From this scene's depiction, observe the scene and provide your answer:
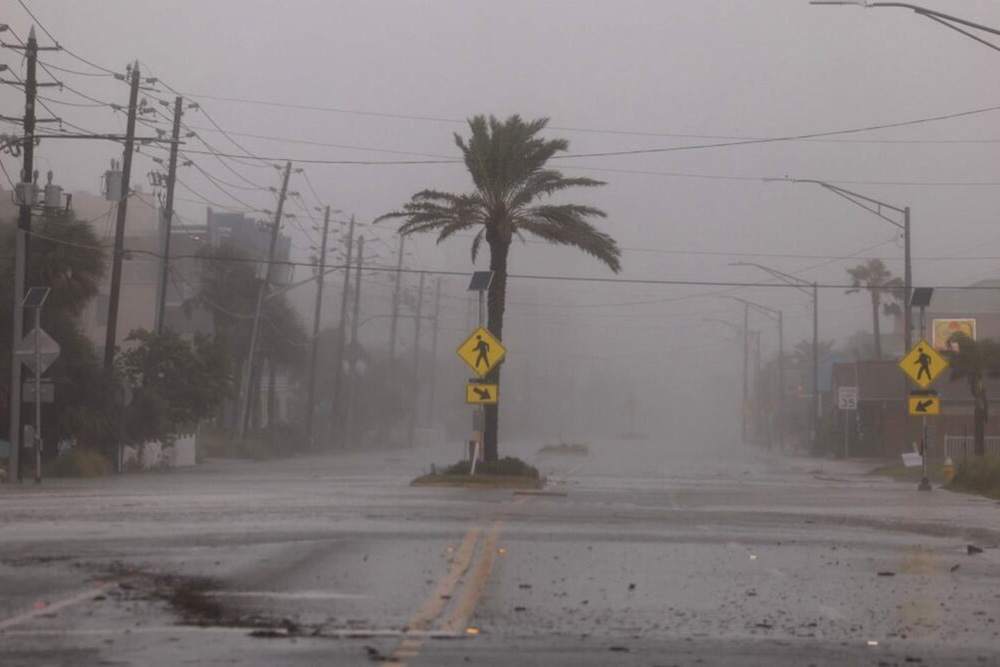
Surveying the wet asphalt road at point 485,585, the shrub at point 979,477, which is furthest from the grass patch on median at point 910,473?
the wet asphalt road at point 485,585

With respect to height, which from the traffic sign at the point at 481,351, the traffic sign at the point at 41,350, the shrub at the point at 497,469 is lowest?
the shrub at the point at 497,469

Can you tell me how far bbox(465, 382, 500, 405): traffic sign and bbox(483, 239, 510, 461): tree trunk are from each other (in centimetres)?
214

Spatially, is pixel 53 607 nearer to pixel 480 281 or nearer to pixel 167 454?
pixel 480 281

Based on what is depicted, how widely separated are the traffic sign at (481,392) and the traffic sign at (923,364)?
10.2 metres

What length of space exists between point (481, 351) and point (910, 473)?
66.7 ft

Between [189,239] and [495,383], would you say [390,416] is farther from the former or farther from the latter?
[495,383]

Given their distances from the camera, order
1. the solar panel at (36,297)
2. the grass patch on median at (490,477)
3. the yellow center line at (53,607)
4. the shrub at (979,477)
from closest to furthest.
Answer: the yellow center line at (53,607)
the shrub at (979,477)
the grass patch on median at (490,477)
the solar panel at (36,297)

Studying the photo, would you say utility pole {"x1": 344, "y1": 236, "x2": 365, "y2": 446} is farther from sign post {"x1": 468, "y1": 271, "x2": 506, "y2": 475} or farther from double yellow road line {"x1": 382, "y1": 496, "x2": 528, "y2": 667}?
double yellow road line {"x1": 382, "y1": 496, "x2": 528, "y2": 667}

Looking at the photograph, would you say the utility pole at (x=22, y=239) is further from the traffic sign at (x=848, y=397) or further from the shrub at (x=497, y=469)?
the traffic sign at (x=848, y=397)

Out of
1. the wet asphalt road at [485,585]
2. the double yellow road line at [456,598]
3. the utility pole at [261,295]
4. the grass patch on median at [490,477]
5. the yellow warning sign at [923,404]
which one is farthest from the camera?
the utility pole at [261,295]

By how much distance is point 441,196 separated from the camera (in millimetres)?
40625

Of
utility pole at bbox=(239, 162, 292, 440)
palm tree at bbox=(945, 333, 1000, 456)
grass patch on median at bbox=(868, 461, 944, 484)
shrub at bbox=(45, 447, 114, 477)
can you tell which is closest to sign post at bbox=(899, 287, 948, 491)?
grass patch on median at bbox=(868, 461, 944, 484)

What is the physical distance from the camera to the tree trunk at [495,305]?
4078cm

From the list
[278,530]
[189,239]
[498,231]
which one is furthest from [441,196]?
[189,239]
